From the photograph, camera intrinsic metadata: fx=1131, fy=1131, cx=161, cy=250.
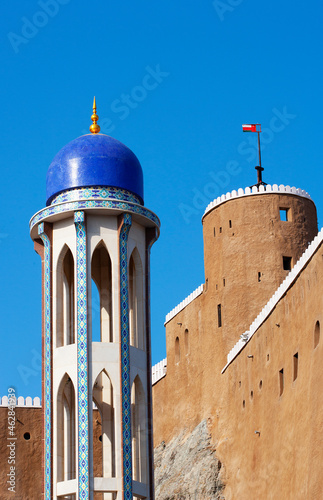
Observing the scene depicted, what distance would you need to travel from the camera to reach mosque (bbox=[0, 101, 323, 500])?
19.8 meters

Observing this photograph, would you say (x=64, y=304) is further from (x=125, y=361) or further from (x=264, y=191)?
(x=264, y=191)

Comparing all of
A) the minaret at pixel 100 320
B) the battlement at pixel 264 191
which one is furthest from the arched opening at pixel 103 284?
the battlement at pixel 264 191

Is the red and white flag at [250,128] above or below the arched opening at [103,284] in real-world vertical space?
above

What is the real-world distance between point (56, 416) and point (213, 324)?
14710mm

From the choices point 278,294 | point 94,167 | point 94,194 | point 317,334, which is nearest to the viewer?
point 94,194

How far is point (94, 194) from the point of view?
67.2 feet

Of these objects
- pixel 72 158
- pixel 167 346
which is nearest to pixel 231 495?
pixel 167 346

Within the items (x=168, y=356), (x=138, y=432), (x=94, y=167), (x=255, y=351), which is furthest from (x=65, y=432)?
(x=168, y=356)

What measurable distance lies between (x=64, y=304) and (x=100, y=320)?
2.78ft

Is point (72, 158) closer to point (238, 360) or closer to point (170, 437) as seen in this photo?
point (238, 360)

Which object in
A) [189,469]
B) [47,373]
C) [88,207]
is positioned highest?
[88,207]

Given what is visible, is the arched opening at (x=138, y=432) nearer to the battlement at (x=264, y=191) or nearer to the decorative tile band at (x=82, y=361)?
the decorative tile band at (x=82, y=361)

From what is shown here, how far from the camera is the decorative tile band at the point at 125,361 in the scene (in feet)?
62.9

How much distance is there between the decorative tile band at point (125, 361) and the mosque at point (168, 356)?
3 cm
